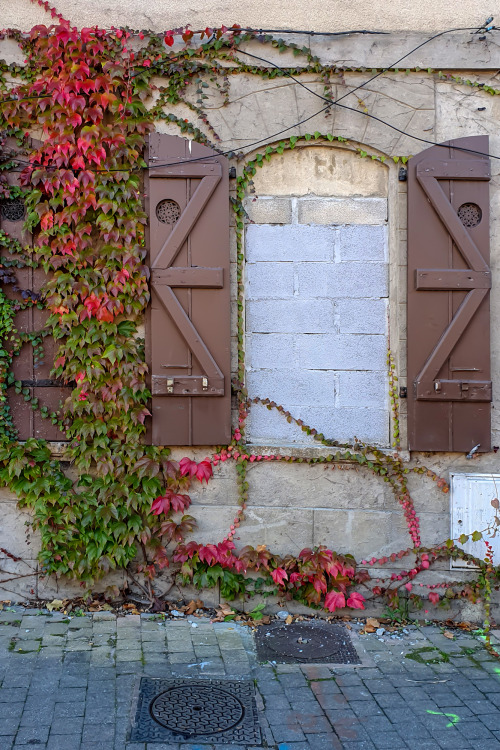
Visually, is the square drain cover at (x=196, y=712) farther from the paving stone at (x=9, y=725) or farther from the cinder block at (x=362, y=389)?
the cinder block at (x=362, y=389)

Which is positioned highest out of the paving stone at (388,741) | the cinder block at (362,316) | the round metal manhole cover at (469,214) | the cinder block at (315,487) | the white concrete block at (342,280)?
the round metal manhole cover at (469,214)

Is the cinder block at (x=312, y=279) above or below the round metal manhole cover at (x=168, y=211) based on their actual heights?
below

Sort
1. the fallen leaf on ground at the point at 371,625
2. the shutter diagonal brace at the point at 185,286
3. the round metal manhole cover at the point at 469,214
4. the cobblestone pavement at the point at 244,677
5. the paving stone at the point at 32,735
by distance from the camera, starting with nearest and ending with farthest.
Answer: the paving stone at the point at 32,735 < the cobblestone pavement at the point at 244,677 < the fallen leaf on ground at the point at 371,625 < the shutter diagonal brace at the point at 185,286 < the round metal manhole cover at the point at 469,214

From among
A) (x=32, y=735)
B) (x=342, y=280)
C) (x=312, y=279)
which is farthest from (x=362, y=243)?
(x=32, y=735)

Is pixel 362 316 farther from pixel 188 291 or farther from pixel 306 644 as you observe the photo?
pixel 306 644

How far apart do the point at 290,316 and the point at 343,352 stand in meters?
0.48

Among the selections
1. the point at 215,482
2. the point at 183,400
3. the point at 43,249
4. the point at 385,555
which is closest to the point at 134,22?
the point at 43,249

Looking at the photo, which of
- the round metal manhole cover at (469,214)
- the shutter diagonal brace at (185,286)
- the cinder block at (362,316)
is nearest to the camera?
the shutter diagonal brace at (185,286)

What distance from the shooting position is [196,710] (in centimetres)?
343

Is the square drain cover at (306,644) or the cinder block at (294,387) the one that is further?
the cinder block at (294,387)

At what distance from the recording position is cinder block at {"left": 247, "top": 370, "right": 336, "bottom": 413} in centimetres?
497

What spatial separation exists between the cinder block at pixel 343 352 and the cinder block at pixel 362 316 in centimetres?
5

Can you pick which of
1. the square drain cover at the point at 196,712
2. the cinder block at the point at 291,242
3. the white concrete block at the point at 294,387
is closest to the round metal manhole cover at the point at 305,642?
the square drain cover at the point at 196,712

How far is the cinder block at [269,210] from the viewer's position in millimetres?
4984
